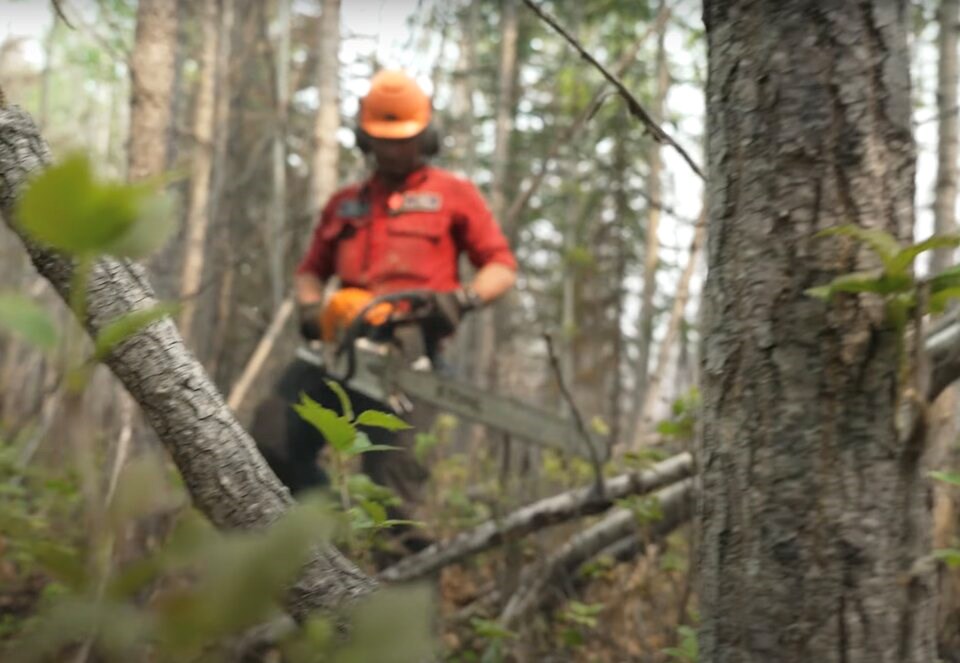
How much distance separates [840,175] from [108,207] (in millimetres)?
921

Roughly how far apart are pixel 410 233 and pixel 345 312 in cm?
48

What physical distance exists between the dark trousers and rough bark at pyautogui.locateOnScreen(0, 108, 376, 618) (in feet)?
7.75

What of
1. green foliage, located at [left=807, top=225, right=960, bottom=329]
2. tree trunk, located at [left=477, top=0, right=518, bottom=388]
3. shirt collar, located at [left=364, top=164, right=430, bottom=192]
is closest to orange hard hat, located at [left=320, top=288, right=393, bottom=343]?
shirt collar, located at [left=364, top=164, right=430, bottom=192]

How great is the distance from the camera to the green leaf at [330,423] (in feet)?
3.27

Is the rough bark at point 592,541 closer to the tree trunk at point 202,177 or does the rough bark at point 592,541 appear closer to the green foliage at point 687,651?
the green foliage at point 687,651

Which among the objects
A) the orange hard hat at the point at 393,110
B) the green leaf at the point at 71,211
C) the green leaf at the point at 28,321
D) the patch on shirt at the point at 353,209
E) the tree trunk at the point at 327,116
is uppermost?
the tree trunk at the point at 327,116

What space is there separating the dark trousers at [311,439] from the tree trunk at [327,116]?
293cm

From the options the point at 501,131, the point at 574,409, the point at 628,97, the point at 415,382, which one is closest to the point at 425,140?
the point at 415,382

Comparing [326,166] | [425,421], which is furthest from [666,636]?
[326,166]

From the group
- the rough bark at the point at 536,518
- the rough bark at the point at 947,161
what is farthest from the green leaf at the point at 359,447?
Result: the rough bark at the point at 947,161

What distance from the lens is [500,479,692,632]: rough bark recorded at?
2.83m

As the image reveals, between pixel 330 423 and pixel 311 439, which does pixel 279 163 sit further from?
pixel 330 423

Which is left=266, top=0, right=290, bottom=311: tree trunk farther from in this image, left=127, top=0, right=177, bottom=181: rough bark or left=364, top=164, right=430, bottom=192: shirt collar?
left=364, top=164, right=430, bottom=192: shirt collar

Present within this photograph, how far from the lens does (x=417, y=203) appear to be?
372cm
